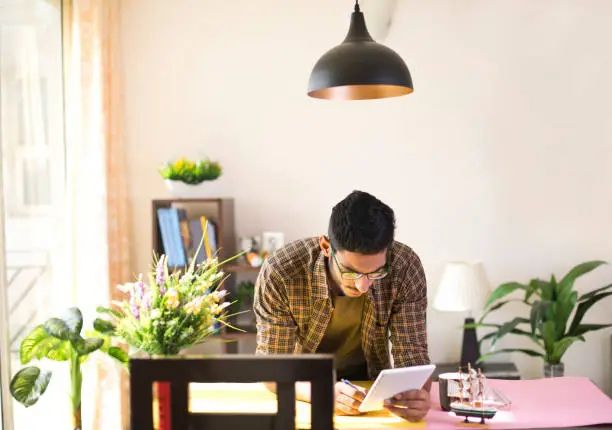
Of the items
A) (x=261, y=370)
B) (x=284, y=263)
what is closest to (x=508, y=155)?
(x=284, y=263)

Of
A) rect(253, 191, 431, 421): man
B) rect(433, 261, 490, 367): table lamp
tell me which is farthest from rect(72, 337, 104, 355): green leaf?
rect(433, 261, 490, 367): table lamp

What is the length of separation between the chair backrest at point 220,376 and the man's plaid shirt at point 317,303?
3.17 ft

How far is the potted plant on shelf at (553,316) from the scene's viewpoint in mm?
3449

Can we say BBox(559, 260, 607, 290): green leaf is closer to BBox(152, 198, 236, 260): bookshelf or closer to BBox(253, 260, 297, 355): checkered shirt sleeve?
BBox(152, 198, 236, 260): bookshelf

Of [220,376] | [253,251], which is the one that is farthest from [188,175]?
[220,376]

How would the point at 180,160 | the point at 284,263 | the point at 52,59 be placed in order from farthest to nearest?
the point at 180,160
the point at 52,59
the point at 284,263

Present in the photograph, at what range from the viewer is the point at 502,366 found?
3.69m

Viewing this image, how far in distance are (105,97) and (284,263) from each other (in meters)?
1.78

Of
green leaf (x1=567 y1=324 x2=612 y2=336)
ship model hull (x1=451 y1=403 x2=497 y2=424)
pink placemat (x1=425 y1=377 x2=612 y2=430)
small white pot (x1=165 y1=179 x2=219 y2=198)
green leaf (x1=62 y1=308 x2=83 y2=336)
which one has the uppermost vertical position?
small white pot (x1=165 y1=179 x2=219 y2=198)

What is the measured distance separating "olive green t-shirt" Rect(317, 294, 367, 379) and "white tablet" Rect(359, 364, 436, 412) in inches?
15.2

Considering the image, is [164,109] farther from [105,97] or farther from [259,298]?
[259,298]

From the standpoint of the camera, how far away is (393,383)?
1813mm

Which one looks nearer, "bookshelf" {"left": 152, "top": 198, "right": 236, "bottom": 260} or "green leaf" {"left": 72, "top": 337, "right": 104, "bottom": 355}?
"green leaf" {"left": 72, "top": 337, "right": 104, "bottom": 355}

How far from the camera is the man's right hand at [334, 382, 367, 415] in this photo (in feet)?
6.34
